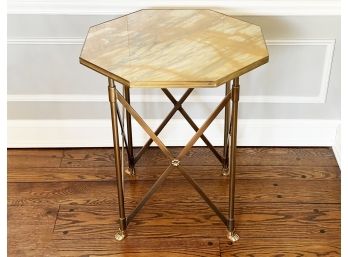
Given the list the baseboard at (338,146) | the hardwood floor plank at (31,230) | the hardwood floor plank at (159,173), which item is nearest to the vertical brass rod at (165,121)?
the hardwood floor plank at (159,173)

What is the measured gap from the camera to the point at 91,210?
85.3 inches

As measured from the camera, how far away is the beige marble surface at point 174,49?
158 centimetres

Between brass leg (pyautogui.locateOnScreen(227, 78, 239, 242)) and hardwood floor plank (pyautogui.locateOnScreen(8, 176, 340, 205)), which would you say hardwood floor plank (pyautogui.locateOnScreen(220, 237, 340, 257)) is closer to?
brass leg (pyautogui.locateOnScreen(227, 78, 239, 242))

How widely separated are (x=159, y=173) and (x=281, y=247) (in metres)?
0.67

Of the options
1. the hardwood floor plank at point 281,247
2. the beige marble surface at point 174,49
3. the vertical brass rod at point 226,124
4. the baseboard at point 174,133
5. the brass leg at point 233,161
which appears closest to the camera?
the beige marble surface at point 174,49

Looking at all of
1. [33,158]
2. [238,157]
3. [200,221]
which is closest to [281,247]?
[200,221]

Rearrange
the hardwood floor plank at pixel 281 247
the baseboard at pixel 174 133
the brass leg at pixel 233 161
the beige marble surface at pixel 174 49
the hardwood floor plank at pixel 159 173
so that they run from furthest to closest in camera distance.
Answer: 1. the baseboard at pixel 174 133
2. the hardwood floor plank at pixel 159 173
3. the hardwood floor plank at pixel 281 247
4. the brass leg at pixel 233 161
5. the beige marble surface at pixel 174 49

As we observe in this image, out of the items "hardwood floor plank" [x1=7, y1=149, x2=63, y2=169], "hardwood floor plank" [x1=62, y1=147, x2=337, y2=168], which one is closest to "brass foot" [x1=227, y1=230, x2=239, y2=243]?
"hardwood floor plank" [x1=62, y1=147, x2=337, y2=168]

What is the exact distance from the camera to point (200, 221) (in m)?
2.10

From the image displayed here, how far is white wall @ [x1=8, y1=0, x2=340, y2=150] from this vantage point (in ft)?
7.25

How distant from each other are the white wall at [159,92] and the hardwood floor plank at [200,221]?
1.47 feet

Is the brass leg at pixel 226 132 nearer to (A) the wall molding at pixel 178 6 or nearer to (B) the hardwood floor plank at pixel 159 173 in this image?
(B) the hardwood floor plank at pixel 159 173

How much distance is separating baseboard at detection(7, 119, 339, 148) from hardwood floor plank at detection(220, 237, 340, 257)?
0.63 m
